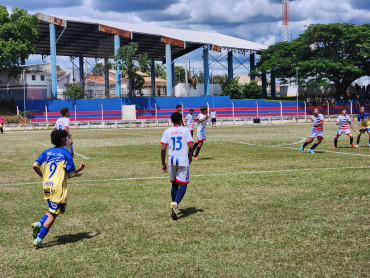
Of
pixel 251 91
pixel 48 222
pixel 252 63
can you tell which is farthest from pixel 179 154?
pixel 252 63

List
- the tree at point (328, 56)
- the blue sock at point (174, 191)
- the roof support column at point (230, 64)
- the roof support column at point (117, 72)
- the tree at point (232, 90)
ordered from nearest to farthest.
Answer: the blue sock at point (174, 191) → the roof support column at point (117, 72) → the tree at point (328, 56) → the tree at point (232, 90) → the roof support column at point (230, 64)

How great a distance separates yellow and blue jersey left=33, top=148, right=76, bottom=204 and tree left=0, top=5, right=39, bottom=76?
183 ft

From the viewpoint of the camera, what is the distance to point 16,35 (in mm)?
57844

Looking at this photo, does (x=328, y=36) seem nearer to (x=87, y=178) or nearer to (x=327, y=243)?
(x=87, y=178)

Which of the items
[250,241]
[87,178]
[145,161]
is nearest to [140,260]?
[250,241]

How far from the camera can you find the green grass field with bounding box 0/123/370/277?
5.49 metres

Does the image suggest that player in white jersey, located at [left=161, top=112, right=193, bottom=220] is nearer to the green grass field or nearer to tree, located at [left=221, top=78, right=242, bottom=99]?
the green grass field

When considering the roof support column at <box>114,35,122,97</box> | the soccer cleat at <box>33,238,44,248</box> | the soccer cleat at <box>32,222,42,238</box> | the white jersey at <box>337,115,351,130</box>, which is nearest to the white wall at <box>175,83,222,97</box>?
the roof support column at <box>114,35,122,97</box>

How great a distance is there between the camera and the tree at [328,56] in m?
62.6

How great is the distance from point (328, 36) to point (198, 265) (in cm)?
6380

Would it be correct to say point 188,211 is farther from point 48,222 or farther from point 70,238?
point 48,222

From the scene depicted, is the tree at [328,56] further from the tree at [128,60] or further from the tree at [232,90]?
the tree at [128,60]

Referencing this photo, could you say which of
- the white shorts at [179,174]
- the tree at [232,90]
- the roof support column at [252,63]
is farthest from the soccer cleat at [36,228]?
the roof support column at [252,63]

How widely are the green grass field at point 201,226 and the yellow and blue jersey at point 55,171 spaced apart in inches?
29.4
